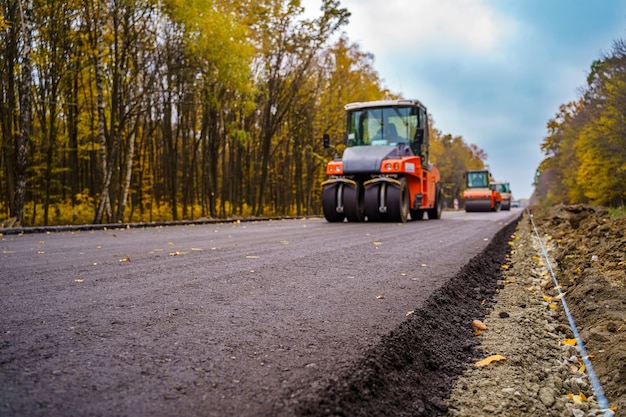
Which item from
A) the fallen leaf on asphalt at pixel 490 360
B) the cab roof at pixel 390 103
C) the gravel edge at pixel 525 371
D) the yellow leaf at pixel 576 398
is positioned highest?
the cab roof at pixel 390 103

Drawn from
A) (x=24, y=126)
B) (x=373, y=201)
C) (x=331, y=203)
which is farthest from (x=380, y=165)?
(x=24, y=126)

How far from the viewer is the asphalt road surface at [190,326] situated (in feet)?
6.11

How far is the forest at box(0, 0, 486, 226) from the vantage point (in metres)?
16.2

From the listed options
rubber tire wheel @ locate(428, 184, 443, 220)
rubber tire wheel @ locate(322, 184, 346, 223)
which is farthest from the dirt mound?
rubber tire wheel @ locate(428, 184, 443, 220)

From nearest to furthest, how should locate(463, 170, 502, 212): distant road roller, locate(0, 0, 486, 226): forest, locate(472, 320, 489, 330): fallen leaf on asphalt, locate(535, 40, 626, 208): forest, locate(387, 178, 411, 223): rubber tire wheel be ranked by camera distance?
locate(472, 320, 489, 330): fallen leaf on asphalt, locate(387, 178, 411, 223): rubber tire wheel, locate(0, 0, 486, 226): forest, locate(535, 40, 626, 208): forest, locate(463, 170, 502, 212): distant road roller

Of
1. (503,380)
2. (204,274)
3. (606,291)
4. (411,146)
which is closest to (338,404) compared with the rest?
(503,380)

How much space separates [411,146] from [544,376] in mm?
12985

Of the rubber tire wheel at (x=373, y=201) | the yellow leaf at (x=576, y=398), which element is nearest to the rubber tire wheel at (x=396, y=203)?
the rubber tire wheel at (x=373, y=201)

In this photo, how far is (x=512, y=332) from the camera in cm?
364

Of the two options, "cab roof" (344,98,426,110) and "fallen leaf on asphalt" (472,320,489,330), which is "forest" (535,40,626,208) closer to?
"cab roof" (344,98,426,110)

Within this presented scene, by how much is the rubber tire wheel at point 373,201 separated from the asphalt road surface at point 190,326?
27.4ft

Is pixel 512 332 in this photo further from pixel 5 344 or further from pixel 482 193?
pixel 482 193

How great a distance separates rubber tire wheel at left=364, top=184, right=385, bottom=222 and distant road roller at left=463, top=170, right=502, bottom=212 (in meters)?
23.3

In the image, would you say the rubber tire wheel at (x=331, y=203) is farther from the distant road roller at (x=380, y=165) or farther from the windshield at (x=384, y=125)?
the windshield at (x=384, y=125)
